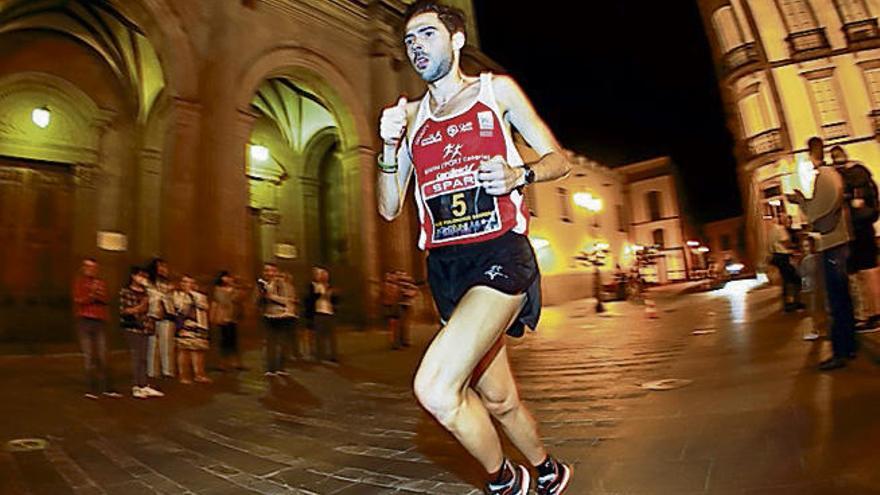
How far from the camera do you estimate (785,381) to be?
192 inches

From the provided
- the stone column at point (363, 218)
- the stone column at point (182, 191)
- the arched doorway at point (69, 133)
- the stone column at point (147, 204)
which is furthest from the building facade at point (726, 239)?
the arched doorway at point (69, 133)

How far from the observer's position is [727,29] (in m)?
25.7

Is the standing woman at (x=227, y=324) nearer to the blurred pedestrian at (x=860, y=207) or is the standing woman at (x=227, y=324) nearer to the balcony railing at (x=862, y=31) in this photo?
the blurred pedestrian at (x=860, y=207)

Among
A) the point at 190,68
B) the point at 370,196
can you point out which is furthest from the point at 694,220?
the point at 190,68

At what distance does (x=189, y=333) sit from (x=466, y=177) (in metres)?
7.70

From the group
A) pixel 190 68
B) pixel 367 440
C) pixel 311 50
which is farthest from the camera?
pixel 311 50

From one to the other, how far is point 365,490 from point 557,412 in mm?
2163

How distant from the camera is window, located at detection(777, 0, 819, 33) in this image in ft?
75.5

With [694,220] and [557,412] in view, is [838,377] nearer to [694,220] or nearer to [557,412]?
[557,412]

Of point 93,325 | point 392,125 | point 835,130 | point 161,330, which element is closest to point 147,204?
point 161,330

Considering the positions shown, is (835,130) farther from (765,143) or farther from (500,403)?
(500,403)

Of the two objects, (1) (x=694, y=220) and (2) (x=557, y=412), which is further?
(1) (x=694, y=220)

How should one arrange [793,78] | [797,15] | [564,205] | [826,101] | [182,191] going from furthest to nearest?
[564,205] → [797,15] → [793,78] → [826,101] → [182,191]

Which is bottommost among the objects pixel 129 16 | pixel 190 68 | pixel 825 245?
pixel 825 245
